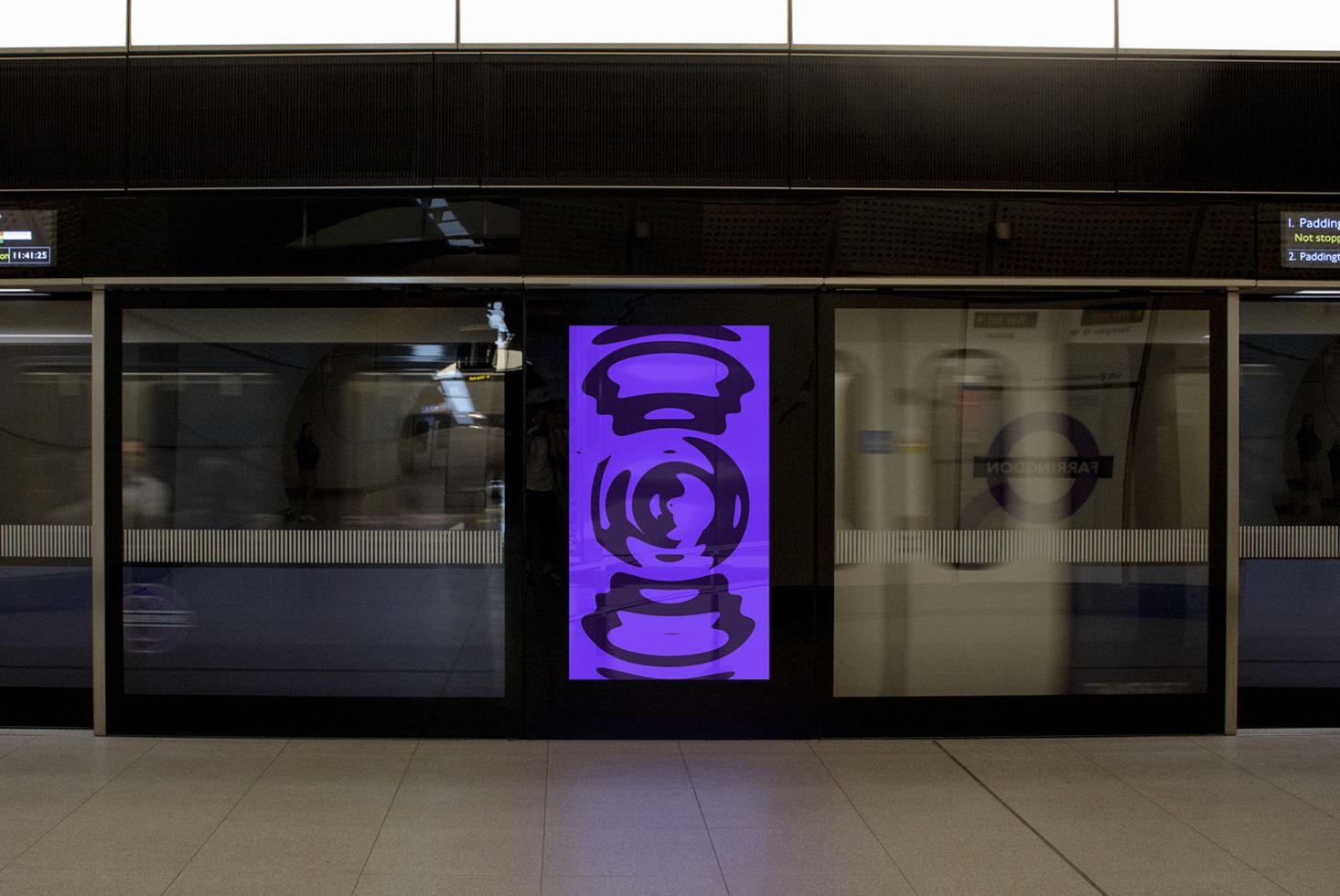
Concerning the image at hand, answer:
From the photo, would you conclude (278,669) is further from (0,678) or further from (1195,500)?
(1195,500)

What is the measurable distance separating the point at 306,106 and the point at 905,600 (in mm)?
4516

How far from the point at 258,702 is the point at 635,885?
9.90 ft

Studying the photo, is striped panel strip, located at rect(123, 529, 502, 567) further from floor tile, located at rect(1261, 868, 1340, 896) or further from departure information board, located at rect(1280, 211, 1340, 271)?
departure information board, located at rect(1280, 211, 1340, 271)

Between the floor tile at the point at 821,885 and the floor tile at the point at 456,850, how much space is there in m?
0.87

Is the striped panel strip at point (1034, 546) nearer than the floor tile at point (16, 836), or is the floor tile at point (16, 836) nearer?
the floor tile at point (16, 836)

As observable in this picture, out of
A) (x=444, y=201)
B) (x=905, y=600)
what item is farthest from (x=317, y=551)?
(x=905, y=600)

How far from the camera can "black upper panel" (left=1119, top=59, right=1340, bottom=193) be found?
659cm

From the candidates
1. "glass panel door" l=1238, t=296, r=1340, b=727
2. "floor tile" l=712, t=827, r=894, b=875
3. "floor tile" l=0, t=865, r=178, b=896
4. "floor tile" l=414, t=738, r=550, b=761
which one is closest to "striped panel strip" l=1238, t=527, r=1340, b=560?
"glass panel door" l=1238, t=296, r=1340, b=727

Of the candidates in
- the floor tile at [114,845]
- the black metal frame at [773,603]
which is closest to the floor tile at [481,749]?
the black metal frame at [773,603]

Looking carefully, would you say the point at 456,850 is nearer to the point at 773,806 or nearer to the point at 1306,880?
the point at 773,806

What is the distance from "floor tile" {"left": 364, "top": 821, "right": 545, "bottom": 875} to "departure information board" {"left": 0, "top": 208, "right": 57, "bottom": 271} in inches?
153

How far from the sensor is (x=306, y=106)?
650cm

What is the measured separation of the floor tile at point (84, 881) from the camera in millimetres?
4375

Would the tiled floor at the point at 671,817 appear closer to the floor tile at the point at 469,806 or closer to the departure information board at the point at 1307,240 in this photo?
the floor tile at the point at 469,806
